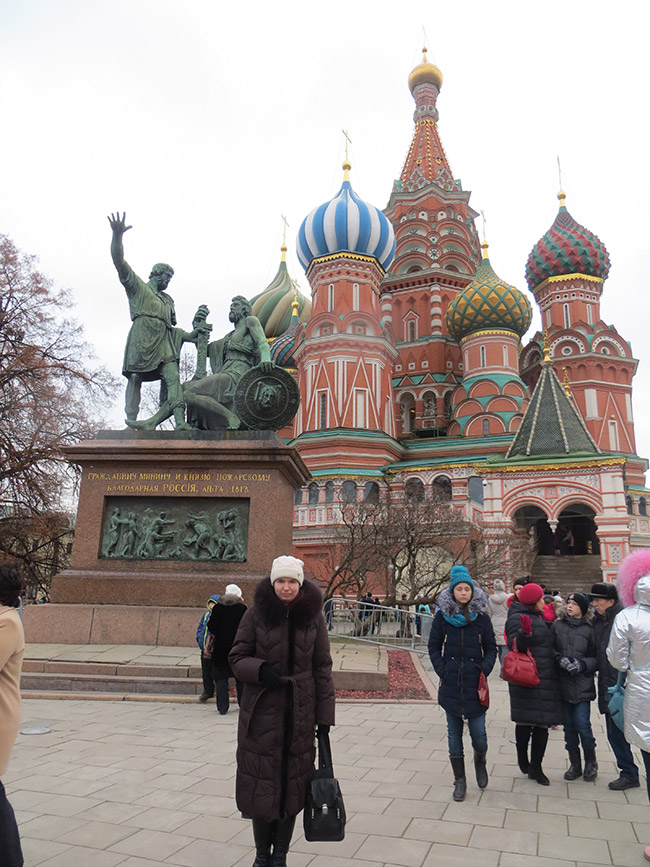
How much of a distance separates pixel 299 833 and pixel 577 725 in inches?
94.5

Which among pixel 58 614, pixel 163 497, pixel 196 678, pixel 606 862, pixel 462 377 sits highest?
pixel 462 377

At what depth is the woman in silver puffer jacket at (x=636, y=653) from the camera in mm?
3891

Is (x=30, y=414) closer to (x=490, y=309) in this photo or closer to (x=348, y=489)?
(x=348, y=489)

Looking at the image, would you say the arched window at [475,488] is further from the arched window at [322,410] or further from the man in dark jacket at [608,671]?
the man in dark jacket at [608,671]

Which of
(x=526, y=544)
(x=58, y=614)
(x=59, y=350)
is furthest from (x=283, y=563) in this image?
(x=526, y=544)

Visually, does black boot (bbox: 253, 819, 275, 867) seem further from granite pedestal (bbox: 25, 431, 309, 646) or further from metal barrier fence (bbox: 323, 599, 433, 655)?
metal barrier fence (bbox: 323, 599, 433, 655)

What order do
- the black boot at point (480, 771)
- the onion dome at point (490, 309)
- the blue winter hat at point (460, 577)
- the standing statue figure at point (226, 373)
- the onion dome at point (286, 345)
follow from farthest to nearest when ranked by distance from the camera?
the onion dome at point (286, 345) < the onion dome at point (490, 309) < the standing statue figure at point (226, 373) < the blue winter hat at point (460, 577) < the black boot at point (480, 771)

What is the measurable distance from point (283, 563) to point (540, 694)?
2.80 metres

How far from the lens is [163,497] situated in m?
10.2

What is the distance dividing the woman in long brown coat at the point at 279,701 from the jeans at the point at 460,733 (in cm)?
177

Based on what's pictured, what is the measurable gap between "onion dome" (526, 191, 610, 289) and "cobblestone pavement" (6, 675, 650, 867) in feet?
126

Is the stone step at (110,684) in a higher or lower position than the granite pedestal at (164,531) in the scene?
lower

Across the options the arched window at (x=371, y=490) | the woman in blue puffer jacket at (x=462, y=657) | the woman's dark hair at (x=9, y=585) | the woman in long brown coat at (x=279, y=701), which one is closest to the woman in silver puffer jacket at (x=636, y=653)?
the woman in blue puffer jacket at (x=462, y=657)

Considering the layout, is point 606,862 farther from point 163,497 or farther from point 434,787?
point 163,497
